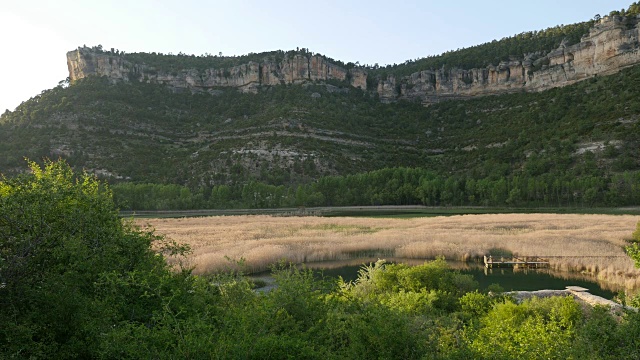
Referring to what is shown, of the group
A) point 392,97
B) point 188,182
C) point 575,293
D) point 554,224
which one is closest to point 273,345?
point 575,293

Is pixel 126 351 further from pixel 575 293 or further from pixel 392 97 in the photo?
pixel 392 97

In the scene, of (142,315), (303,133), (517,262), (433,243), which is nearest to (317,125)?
(303,133)

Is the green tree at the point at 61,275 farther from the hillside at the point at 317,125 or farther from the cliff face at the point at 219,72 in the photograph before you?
the cliff face at the point at 219,72

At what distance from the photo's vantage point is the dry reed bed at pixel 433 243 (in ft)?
84.1

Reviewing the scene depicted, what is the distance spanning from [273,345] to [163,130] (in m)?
133

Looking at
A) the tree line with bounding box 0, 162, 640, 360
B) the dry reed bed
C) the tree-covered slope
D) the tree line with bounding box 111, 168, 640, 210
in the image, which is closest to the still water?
the dry reed bed

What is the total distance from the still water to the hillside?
53.6 m

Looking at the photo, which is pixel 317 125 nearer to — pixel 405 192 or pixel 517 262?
pixel 405 192

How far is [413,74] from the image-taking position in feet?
568

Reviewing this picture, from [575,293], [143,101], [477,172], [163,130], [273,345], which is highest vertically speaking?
[143,101]

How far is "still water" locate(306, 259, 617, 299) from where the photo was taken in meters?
22.2

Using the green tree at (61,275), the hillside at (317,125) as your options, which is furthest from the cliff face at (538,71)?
the green tree at (61,275)

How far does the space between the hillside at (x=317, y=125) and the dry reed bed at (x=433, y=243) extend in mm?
39742

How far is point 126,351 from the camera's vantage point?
5.84m
